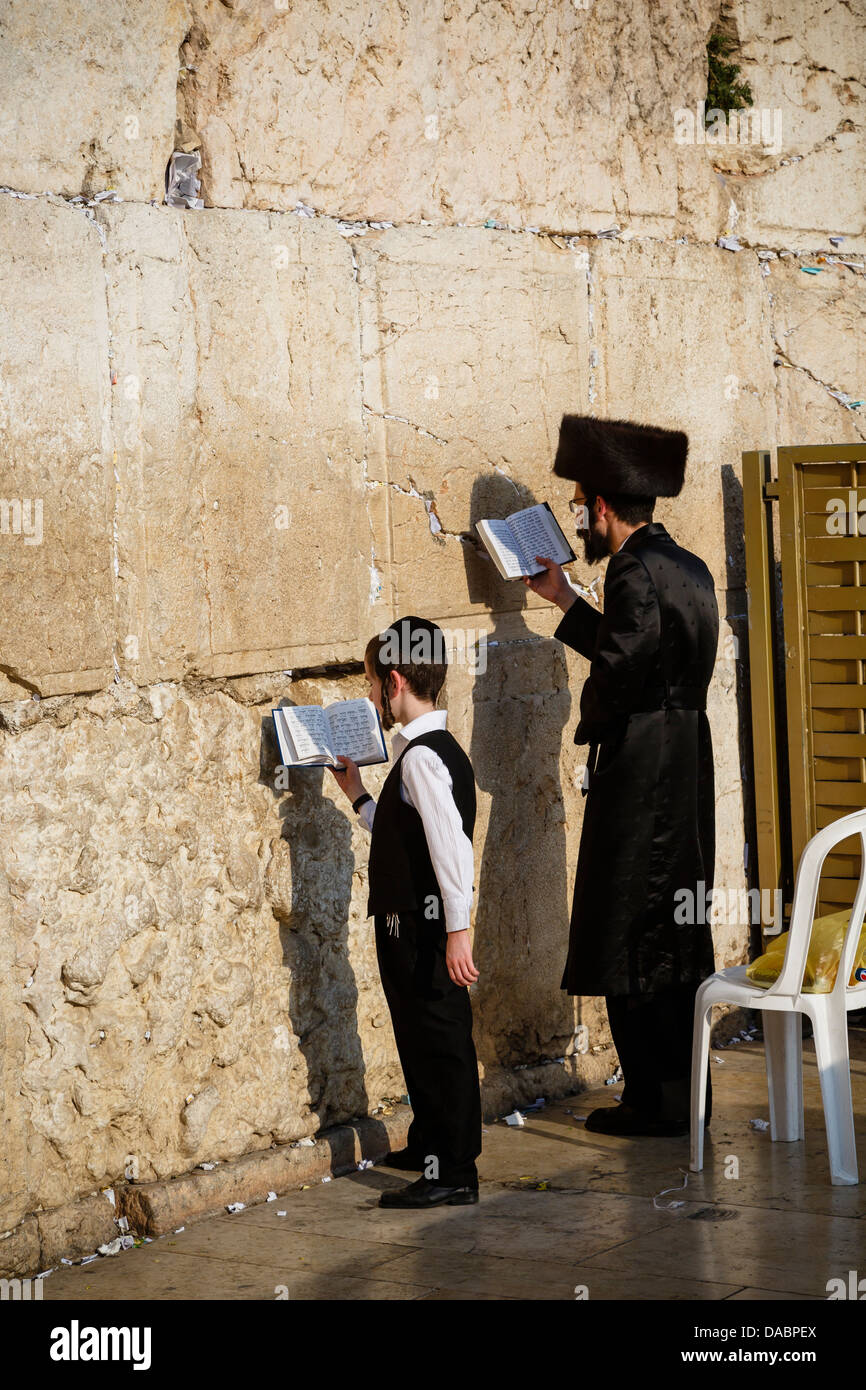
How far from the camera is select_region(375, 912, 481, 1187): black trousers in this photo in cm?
442

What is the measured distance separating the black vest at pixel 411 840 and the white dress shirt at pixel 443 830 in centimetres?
4

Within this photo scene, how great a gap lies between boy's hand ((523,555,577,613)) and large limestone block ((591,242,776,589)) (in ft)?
2.49

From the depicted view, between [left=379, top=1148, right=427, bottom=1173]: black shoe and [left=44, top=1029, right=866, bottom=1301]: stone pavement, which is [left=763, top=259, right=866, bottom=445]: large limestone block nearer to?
[left=44, top=1029, right=866, bottom=1301]: stone pavement

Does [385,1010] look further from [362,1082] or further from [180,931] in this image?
[180,931]

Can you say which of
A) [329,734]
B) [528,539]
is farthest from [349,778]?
[528,539]

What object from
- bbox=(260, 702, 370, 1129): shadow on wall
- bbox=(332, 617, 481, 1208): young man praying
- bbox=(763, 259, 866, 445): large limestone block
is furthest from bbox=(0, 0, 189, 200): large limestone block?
bbox=(763, 259, 866, 445): large limestone block

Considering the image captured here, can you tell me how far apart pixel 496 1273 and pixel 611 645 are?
183 cm

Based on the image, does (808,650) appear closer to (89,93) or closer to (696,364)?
(696,364)

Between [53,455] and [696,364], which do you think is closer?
[53,455]

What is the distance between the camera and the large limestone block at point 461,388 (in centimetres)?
503

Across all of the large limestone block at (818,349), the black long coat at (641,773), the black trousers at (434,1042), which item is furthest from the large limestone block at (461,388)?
the large limestone block at (818,349)

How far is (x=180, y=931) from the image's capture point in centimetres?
445

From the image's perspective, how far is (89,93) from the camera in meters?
4.26

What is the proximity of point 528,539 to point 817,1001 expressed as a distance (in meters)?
1.70
